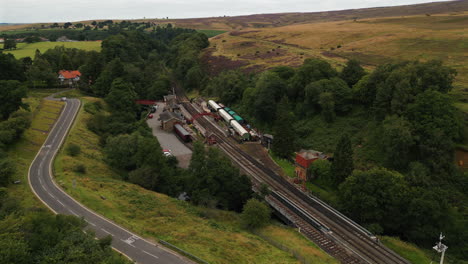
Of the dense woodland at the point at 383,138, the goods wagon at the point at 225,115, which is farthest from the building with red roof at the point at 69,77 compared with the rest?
the dense woodland at the point at 383,138

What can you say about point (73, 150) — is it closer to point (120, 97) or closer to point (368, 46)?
point (120, 97)

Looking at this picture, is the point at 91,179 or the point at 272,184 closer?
the point at 91,179

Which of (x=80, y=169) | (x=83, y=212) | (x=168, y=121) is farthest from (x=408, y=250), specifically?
(x=168, y=121)

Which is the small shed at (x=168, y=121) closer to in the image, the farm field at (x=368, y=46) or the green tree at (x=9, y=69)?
the farm field at (x=368, y=46)

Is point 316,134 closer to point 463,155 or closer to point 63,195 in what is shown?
point 463,155

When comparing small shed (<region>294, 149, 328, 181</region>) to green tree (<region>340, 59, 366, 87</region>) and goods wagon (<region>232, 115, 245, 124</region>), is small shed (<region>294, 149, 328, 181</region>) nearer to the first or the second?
green tree (<region>340, 59, 366, 87</region>)

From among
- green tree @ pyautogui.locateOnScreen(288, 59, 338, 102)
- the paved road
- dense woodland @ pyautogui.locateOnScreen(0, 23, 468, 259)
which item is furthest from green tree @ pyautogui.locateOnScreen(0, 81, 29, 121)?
green tree @ pyautogui.locateOnScreen(288, 59, 338, 102)

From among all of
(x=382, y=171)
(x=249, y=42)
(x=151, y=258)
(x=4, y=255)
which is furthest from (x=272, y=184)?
(x=249, y=42)
